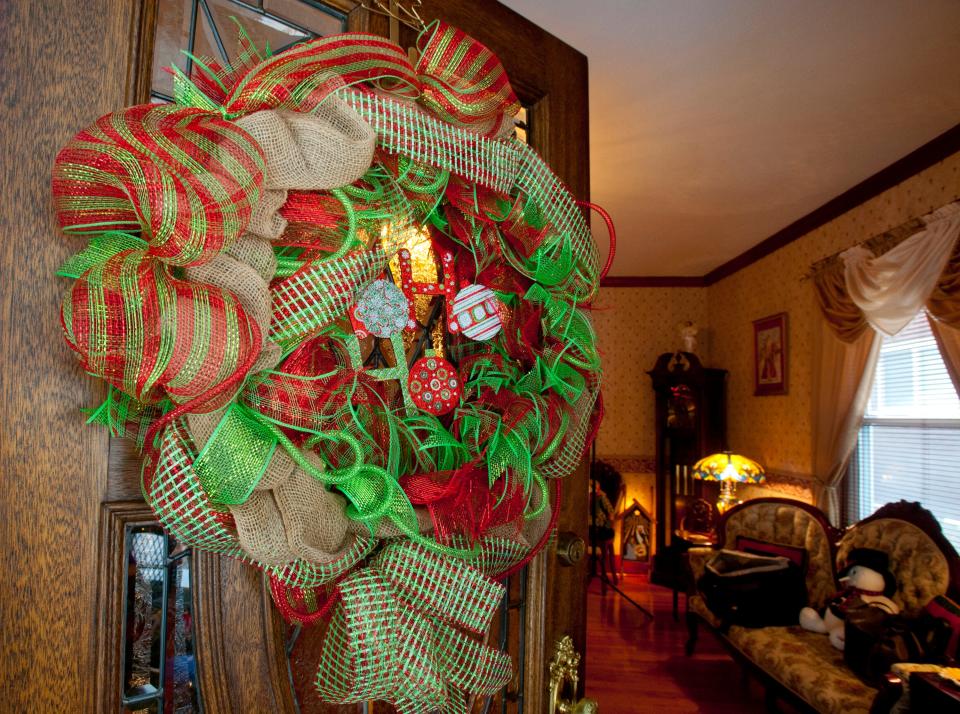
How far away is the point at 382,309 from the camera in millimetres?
823

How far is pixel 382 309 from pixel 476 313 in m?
0.17

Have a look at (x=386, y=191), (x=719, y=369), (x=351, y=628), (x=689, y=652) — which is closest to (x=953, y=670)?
(x=689, y=652)

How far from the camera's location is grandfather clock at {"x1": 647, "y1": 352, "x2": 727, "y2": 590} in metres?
Answer: 5.47

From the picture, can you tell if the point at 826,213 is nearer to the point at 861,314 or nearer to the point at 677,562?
the point at 861,314

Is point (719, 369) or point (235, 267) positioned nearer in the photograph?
point (235, 267)

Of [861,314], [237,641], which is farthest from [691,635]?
[237,641]

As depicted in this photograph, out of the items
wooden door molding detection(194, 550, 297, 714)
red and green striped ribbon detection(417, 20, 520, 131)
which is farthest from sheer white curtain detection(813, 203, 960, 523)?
wooden door molding detection(194, 550, 297, 714)

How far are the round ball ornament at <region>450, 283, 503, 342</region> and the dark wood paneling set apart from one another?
471 mm

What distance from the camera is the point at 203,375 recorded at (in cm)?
58

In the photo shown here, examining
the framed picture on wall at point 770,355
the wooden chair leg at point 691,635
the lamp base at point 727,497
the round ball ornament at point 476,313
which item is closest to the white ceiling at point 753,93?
the framed picture on wall at point 770,355

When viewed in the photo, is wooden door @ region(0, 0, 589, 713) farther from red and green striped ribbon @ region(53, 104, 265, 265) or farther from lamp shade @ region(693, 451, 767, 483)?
lamp shade @ region(693, 451, 767, 483)

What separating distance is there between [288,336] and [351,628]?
33cm

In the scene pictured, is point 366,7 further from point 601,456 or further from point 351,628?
point 601,456

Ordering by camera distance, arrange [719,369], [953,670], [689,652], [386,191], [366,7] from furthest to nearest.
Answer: [719,369] < [689,652] < [953,670] < [366,7] < [386,191]
